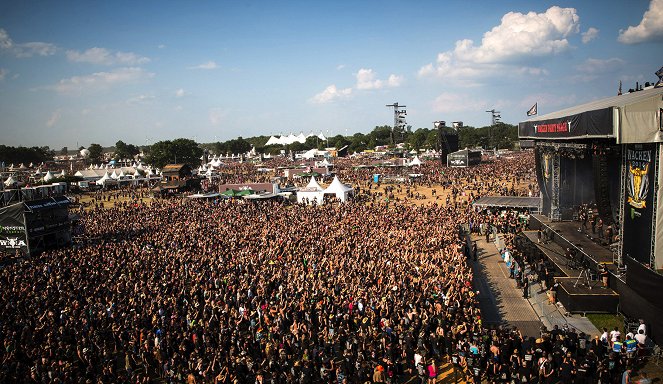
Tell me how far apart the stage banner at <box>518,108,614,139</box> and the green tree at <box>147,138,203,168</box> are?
72.9 metres

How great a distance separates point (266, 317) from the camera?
11547 millimetres

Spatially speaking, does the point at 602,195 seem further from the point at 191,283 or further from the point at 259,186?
the point at 259,186

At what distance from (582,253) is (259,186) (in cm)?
2772

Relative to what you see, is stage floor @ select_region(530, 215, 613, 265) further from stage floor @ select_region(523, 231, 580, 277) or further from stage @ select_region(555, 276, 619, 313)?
stage @ select_region(555, 276, 619, 313)

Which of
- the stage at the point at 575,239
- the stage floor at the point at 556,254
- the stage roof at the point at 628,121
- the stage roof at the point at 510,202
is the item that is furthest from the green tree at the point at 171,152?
the stage roof at the point at 628,121

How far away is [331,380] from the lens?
895 cm

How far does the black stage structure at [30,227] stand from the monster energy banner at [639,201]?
26.1 meters

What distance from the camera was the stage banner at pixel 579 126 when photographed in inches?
481

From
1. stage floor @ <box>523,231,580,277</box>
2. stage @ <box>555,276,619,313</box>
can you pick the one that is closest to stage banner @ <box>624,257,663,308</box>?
stage @ <box>555,276,619,313</box>

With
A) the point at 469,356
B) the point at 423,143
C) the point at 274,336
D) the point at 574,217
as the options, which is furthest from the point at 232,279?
the point at 423,143

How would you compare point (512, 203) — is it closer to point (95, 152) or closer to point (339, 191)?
point (339, 191)

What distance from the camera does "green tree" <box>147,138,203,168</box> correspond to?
80625 mm

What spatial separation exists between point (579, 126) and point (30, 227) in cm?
2553

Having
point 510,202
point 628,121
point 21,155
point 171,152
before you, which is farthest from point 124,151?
point 628,121
